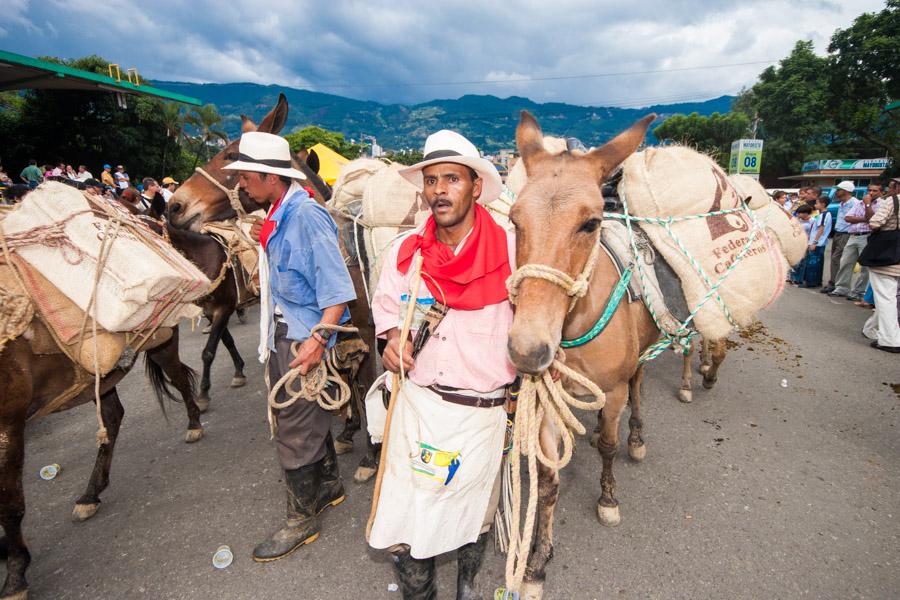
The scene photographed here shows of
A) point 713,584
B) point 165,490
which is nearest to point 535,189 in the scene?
point 713,584

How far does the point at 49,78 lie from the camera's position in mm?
17234

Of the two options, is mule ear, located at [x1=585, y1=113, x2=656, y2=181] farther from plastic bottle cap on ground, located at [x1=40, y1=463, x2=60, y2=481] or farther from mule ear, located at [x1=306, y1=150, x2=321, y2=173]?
plastic bottle cap on ground, located at [x1=40, y1=463, x2=60, y2=481]

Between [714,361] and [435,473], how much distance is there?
4.01 meters

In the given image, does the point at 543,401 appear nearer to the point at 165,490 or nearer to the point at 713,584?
the point at 713,584

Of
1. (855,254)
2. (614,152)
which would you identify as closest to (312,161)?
(614,152)

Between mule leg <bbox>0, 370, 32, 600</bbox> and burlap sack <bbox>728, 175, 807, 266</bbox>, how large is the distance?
529 centimetres

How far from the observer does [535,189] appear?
175 centimetres

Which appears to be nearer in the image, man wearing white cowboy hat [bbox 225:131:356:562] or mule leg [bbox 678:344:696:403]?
man wearing white cowboy hat [bbox 225:131:356:562]

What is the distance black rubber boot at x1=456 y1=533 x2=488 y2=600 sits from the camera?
214cm

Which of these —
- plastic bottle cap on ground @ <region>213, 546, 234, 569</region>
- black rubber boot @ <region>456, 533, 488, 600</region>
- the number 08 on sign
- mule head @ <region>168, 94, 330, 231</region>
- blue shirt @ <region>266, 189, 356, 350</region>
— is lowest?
plastic bottle cap on ground @ <region>213, 546, 234, 569</region>

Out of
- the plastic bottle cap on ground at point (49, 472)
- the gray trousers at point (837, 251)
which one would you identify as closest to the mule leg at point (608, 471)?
the plastic bottle cap on ground at point (49, 472)

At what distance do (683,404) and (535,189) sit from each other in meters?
3.79

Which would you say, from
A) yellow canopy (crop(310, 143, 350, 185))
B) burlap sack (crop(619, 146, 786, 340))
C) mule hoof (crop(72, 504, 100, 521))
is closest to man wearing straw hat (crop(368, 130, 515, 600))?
burlap sack (crop(619, 146, 786, 340))

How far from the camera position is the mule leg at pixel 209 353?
4484 millimetres
